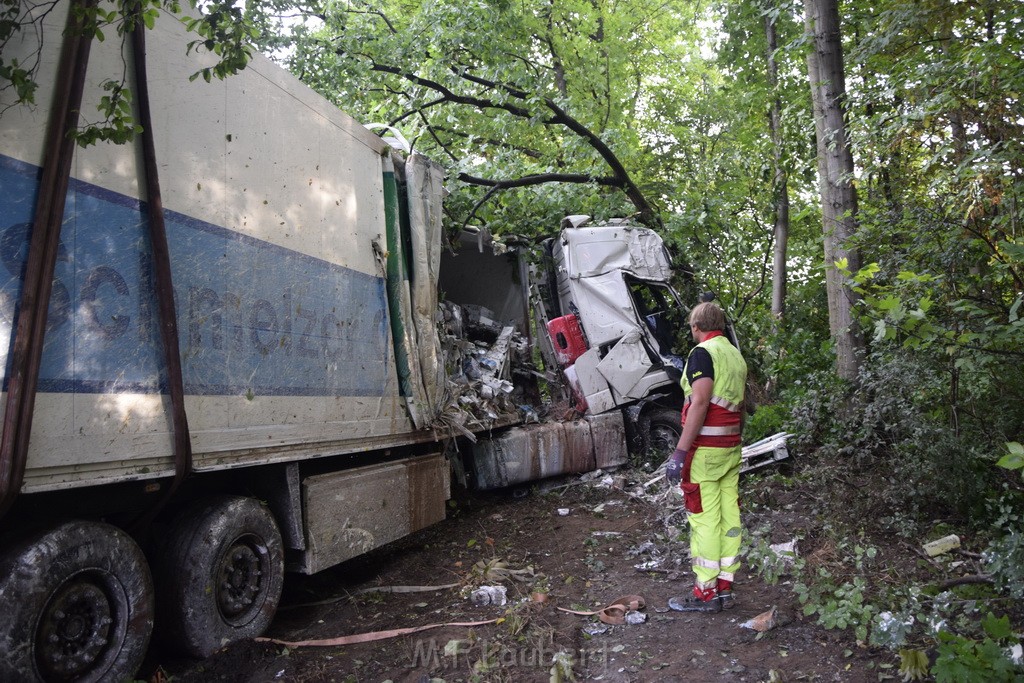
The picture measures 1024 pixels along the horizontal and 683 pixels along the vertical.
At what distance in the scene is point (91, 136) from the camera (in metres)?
2.54

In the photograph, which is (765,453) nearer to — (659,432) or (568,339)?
(659,432)

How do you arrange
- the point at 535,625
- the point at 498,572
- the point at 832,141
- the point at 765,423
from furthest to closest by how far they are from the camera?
the point at 765,423, the point at 832,141, the point at 498,572, the point at 535,625

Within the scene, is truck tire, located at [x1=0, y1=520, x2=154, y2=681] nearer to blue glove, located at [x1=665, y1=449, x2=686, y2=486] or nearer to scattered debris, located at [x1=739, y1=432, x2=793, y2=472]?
blue glove, located at [x1=665, y1=449, x2=686, y2=486]

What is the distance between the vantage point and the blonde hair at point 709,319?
4180mm

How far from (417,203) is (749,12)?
760cm

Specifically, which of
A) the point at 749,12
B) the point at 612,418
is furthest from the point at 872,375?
the point at 749,12

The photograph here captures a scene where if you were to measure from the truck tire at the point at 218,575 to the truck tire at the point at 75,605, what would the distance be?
0.29m

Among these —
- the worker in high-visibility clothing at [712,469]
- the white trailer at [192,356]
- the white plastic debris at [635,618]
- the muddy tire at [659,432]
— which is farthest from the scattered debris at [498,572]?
the muddy tire at [659,432]

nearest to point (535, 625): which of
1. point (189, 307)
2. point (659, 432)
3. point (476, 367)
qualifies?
point (189, 307)

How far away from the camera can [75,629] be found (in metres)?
2.68

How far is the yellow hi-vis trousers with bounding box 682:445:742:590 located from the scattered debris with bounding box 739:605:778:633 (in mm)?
268

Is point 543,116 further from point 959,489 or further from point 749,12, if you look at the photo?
point 959,489

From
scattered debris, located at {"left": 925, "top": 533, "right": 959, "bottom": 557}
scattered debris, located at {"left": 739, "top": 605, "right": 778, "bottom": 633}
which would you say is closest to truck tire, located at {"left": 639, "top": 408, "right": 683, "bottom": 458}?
scattered debris, located at {"left": 925, "top": 533, "right": 959, "bottom": 557}

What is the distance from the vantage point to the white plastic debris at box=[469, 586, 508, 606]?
14.3 feet
